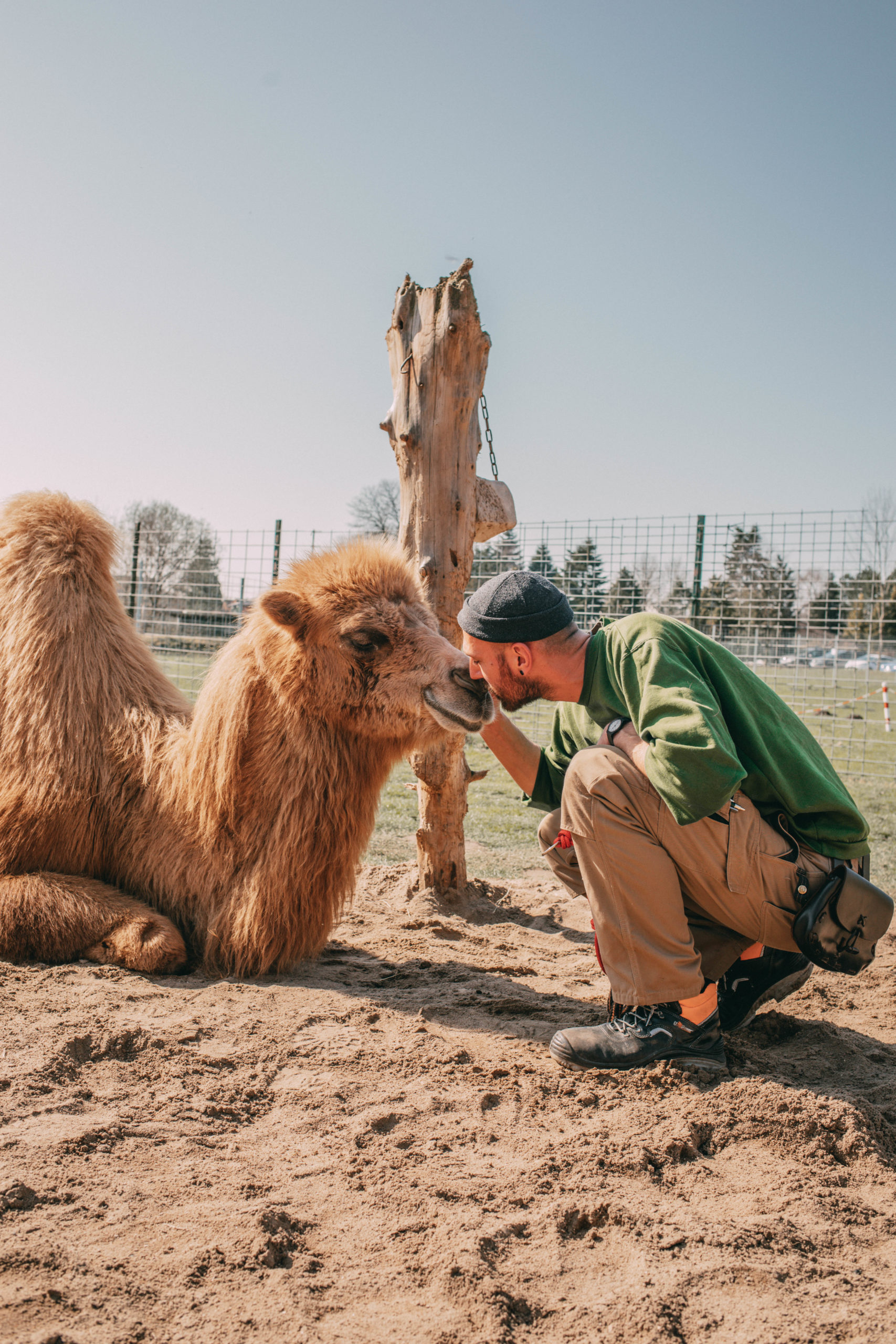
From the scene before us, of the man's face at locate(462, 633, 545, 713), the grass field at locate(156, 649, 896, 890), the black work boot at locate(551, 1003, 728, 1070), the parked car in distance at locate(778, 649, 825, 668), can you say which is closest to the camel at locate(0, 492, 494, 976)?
the man's face at locate(462, 633, 545, 713)

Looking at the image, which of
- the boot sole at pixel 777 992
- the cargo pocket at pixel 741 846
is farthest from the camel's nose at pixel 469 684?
the boot sole at pixel 777 992

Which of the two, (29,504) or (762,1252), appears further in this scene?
(29,504)

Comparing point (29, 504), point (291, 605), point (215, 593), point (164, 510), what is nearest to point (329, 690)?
point (291, 605)

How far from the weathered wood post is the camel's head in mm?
1220

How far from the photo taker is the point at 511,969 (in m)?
3.99

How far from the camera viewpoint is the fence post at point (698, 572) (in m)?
11.5

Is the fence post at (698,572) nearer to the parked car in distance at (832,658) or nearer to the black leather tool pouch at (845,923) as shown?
the parked car in distance at (832,658)

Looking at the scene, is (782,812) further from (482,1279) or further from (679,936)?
(482,1279)

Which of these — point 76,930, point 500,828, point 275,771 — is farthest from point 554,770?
point 500,828

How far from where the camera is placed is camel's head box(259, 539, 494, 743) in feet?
11.4

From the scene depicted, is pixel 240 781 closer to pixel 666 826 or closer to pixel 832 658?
pixel 666 826

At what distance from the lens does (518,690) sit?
10.6 feet

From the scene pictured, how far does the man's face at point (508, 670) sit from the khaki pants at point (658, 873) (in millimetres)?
386

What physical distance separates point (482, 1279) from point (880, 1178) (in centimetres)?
111
